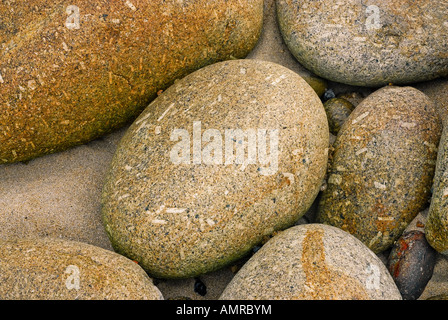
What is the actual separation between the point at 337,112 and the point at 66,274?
1808 millimetres

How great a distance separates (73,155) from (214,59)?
104 cm

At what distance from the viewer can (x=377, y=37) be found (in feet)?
8.42

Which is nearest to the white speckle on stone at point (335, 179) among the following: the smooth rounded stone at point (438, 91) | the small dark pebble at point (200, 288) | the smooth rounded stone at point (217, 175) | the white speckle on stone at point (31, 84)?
the smooth rounded stone at point (217, 175)

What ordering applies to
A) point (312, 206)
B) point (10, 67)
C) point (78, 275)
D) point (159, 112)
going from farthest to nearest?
point (312, 206), point (159, 112), point (10, 67), point (78, 275)

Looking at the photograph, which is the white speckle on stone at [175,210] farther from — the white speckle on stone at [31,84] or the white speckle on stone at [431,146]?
the white speckle on stone at [431,146]

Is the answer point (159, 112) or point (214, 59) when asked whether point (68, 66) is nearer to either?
point (159, 112)

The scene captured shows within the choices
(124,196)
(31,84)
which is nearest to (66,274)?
(124,196)

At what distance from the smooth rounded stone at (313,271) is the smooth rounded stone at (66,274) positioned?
461 mm

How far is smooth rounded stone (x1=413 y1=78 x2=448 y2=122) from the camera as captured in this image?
265 cm

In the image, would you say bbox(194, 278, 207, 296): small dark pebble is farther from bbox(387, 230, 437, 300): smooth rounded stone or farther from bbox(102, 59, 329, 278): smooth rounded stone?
bbox(387, 230, 437, 300): smooth rounded stone

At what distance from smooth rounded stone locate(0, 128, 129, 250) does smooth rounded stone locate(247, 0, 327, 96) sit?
116 cm
